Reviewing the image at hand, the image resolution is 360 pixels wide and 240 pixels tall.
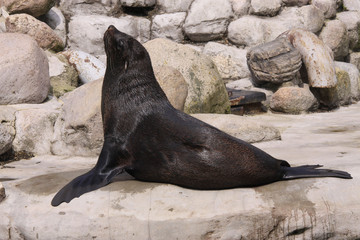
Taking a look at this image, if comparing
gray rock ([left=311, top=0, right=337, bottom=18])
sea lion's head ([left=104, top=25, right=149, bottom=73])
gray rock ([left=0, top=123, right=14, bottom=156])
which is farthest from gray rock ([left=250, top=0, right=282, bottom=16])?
sea lion's head ([left=104, top=25, right=149, bottom=73])

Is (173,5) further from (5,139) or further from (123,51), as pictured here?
(123,51)

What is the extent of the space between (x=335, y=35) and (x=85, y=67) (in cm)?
585

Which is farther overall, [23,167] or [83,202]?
[23,167]

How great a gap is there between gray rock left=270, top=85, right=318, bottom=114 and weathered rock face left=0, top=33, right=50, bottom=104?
4.66 metres

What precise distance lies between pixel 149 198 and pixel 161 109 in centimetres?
71

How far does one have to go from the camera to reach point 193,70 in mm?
7129

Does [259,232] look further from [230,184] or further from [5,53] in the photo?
[5,53]

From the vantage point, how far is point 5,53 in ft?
20.1

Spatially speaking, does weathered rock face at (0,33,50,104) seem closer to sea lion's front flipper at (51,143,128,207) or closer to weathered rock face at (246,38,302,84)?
sea lion's front flipper at (51,143,128,207)

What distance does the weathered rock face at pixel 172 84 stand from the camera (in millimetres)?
5758

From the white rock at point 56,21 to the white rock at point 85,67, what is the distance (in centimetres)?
172

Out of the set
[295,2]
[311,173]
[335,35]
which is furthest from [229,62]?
[311,173]

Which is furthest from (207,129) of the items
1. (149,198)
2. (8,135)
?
(8,135)

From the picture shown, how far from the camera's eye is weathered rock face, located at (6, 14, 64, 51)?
326 inches
